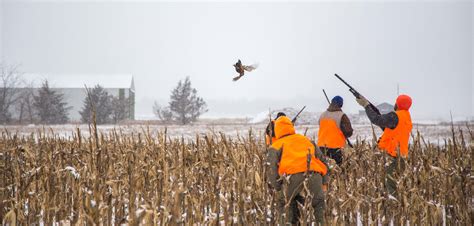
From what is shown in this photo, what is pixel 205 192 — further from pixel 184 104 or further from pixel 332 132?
pixel 184 104

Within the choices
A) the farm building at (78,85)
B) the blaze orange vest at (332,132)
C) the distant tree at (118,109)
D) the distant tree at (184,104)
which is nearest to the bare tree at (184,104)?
the distant tree at (184,104)

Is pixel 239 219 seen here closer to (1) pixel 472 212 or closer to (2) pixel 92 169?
(2) pixel 92 169

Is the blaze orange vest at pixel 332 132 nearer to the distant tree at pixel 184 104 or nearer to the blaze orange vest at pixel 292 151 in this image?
the blaze orange vest at pixel 292 151

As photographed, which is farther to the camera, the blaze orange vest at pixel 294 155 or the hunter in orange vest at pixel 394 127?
the hunter in orange vest at pixel 394 127

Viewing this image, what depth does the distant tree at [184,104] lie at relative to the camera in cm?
4116

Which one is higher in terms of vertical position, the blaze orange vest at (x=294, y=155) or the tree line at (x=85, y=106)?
the tree line at (x=85, y=106)

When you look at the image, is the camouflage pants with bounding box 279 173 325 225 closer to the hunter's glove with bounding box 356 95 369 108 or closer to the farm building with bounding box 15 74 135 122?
the hunter's glove with bounding box 356 95 369 108

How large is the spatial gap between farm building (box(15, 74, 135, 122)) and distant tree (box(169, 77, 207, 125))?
8.80 meters

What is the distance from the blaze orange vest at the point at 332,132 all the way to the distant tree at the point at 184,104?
112 feet

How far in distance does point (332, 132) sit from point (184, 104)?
35187 mm

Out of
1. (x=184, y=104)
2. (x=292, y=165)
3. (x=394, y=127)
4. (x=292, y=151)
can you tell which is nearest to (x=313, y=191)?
(x=292, y=165)

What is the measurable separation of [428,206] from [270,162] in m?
1.68

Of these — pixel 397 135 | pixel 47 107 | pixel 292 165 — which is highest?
pixel 47 107

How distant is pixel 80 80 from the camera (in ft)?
176
